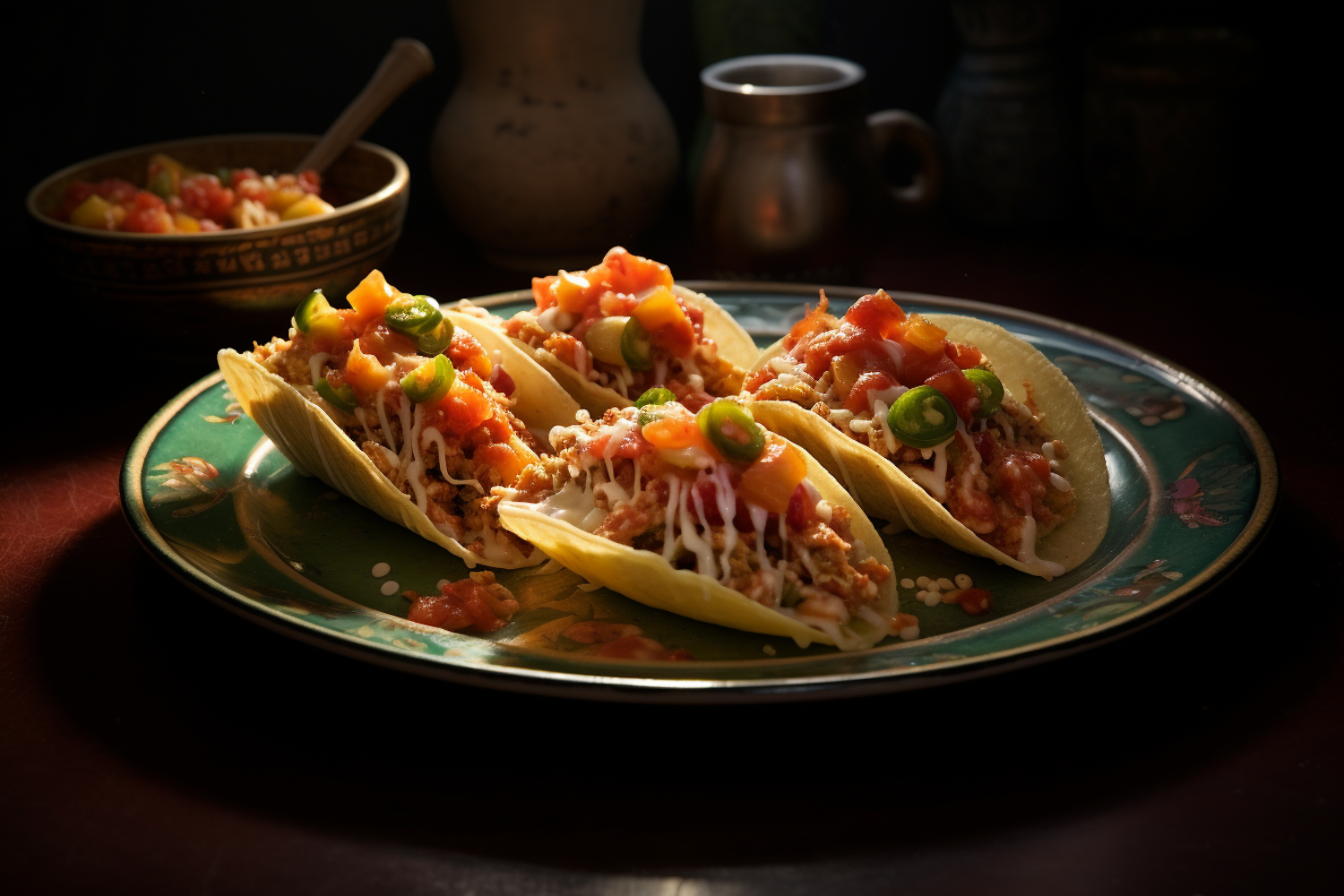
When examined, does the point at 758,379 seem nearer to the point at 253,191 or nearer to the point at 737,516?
the point at 737,516

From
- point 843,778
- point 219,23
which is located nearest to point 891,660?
point 843,778

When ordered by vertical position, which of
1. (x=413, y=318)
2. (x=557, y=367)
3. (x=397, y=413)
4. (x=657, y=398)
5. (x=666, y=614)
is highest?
(x=413, y=318)

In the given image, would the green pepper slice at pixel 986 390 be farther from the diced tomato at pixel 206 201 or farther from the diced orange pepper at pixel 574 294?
the diced tomato at pixel 206 201

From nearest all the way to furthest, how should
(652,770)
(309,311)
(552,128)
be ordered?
(652,770) < (309,311) < (552,128)

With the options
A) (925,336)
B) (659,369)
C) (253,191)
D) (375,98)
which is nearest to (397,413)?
(659,369)

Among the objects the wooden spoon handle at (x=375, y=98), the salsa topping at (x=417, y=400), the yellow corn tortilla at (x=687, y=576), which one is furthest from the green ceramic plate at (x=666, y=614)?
the wooden spoon handle at (x=375, y=98)

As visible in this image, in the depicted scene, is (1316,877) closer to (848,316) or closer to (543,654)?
(543,654)
